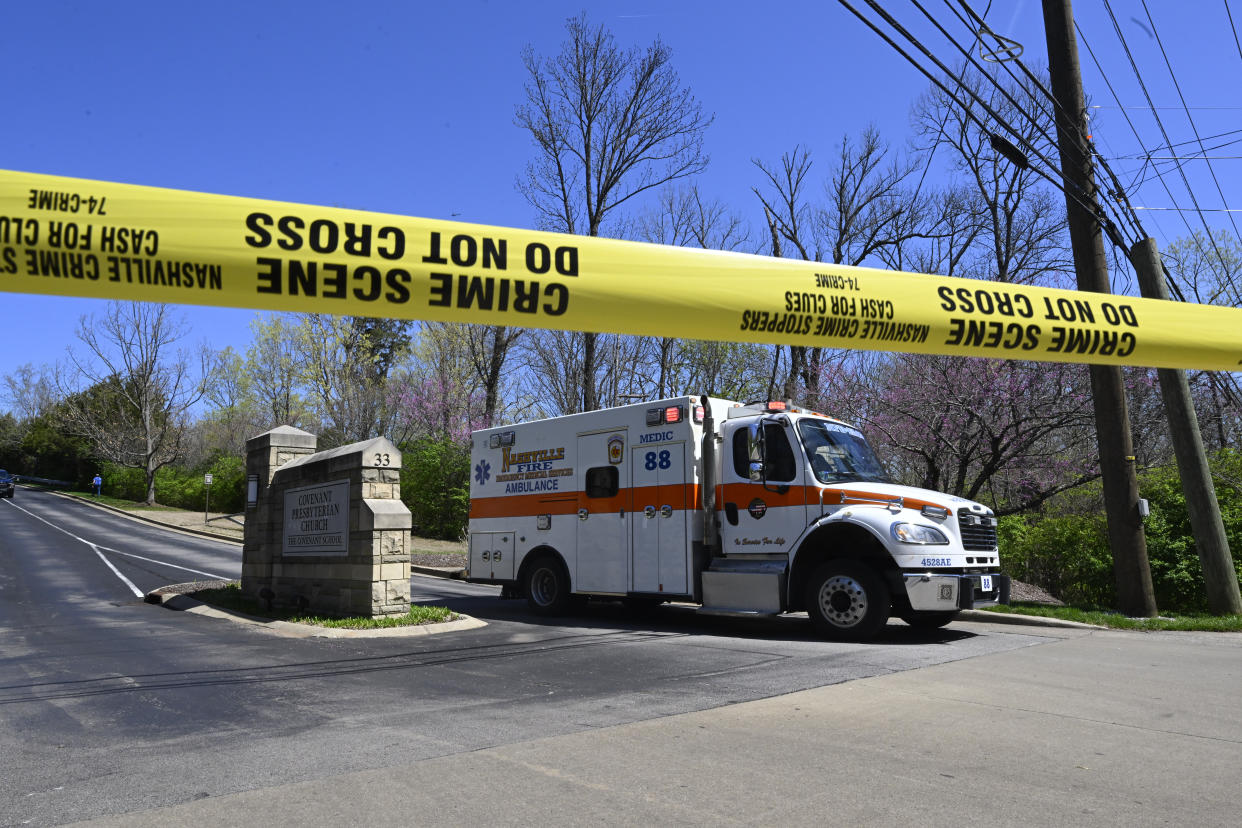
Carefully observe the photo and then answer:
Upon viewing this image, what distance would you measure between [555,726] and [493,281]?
3.22m

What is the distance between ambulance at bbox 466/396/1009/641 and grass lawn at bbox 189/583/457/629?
221 cm

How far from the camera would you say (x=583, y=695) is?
6922 millimetres

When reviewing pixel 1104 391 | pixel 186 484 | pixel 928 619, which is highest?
pixel 1104 391

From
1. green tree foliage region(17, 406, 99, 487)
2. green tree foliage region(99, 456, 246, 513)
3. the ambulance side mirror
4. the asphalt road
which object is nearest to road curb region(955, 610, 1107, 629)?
the asphalt road

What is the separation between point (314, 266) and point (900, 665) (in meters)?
6.69

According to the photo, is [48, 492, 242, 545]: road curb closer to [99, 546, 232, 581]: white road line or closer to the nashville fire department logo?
[99, 546, 232, 581]: white road line

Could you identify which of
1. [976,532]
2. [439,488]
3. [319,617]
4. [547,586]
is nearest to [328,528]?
[319,617]

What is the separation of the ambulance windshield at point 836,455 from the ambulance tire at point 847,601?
1138 millimetres

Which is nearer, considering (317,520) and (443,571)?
(317,520)

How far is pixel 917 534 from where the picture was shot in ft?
32.5

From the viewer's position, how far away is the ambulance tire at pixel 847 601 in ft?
32.5

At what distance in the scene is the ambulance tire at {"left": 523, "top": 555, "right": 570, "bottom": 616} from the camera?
1315 centimetres

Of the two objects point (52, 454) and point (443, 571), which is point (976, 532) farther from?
point (52, 454)

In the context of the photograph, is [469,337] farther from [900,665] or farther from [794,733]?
[794,733]
